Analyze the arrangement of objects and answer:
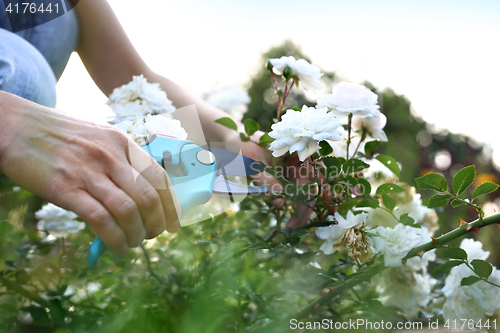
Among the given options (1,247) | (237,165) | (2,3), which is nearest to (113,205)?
(237,165)

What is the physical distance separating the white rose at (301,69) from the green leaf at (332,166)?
27 centimetres

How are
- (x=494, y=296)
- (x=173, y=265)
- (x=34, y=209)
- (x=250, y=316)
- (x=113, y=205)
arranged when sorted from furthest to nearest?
(x=34, y=209) < (x=173, y=265) < (x=250, y=316) < (x=494, y=296) < (x=113, y=205)

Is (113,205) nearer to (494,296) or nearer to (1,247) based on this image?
(494,296)

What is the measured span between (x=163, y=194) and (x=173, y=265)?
0.53 m

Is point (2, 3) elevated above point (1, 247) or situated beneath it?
elevated above

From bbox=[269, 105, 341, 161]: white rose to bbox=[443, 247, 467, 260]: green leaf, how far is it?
0.28m

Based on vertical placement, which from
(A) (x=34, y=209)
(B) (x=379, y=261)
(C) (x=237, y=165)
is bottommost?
(A) (x=34, y=209)

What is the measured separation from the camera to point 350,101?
68 centimetres

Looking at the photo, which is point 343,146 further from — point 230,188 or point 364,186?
point 230,188

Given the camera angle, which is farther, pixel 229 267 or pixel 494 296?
pixel 229 267

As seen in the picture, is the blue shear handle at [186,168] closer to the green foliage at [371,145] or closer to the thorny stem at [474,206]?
the green foliage at [371,145]

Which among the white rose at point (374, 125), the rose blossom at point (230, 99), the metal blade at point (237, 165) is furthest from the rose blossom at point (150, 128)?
the rose blossom at point (230, 99)

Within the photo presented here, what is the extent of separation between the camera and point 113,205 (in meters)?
0.46

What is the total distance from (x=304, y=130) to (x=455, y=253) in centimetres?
35
